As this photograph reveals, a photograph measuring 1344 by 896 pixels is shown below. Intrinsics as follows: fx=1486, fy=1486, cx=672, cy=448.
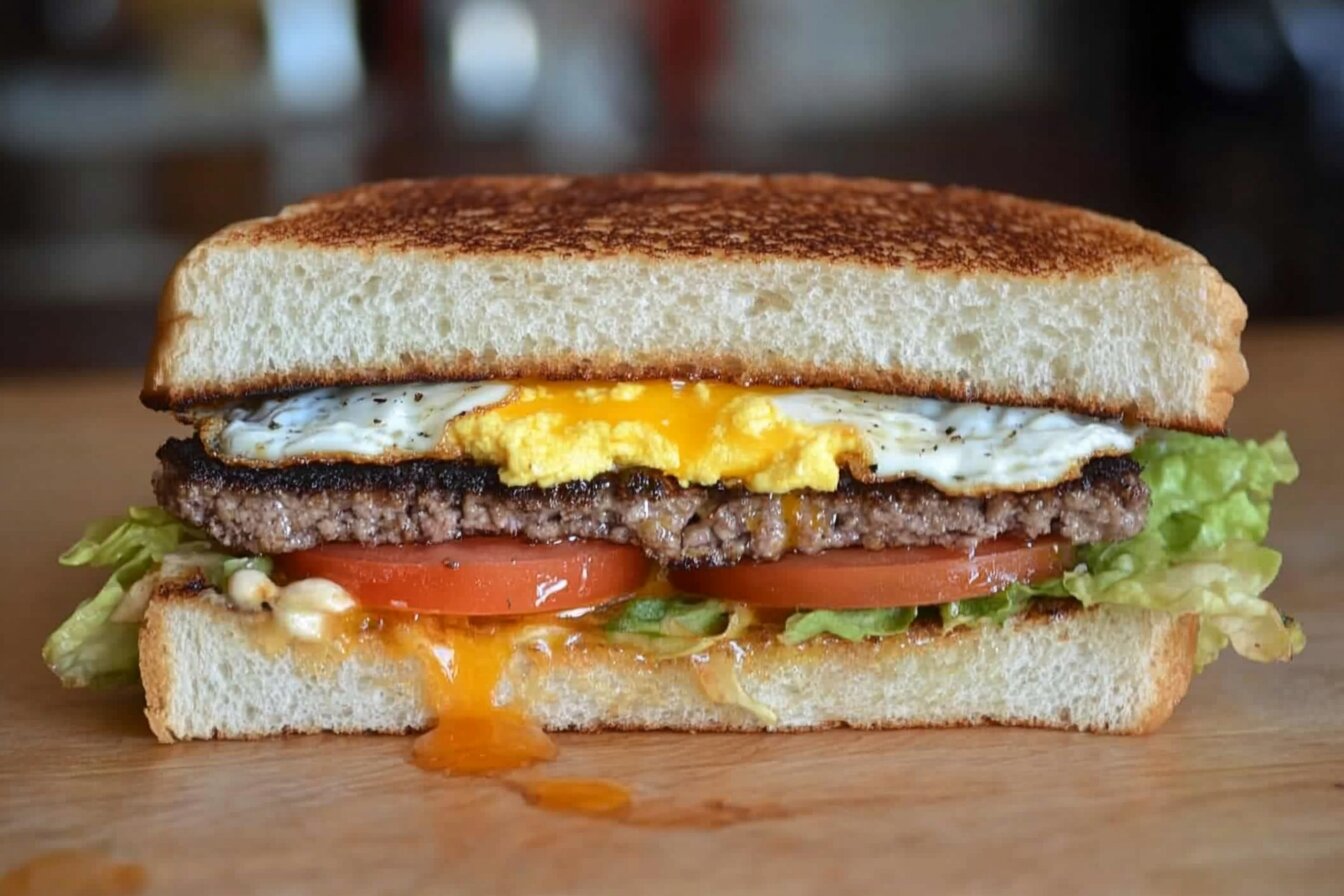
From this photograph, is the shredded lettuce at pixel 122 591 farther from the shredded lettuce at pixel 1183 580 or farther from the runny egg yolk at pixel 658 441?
the shredded lettuce at pixel 1183 580

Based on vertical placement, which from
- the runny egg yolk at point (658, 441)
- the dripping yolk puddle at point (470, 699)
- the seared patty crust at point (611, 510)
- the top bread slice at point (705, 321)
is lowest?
the dripping yolk puddle at point (470, 699)

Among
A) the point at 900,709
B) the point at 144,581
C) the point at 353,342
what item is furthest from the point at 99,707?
the point at 900,709

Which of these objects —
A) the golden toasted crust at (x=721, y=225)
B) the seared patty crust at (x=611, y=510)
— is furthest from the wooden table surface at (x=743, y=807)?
the golden toasted crust at (x=721, y=225)

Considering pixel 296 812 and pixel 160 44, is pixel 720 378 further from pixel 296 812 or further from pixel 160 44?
pixel 160 44

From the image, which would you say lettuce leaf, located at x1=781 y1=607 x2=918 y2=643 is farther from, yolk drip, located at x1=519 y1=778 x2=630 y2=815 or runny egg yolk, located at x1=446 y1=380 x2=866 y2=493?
yolk drip, located at x1=519 y1=778 x2=630 y2=815

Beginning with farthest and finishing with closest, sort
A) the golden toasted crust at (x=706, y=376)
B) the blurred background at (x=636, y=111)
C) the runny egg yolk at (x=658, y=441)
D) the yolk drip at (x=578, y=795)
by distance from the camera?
the blurred background at (x=636, y=111)
the golden toasted crust at (x=706, y=376)
the runny egg yolk at (x=658, y=441)
the yolk drip at (x=578, y=795)

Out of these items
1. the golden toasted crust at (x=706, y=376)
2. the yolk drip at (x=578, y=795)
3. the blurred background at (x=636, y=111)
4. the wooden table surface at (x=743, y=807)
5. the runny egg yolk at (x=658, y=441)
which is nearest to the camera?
the wooden table surface at (x=743, y=807)
